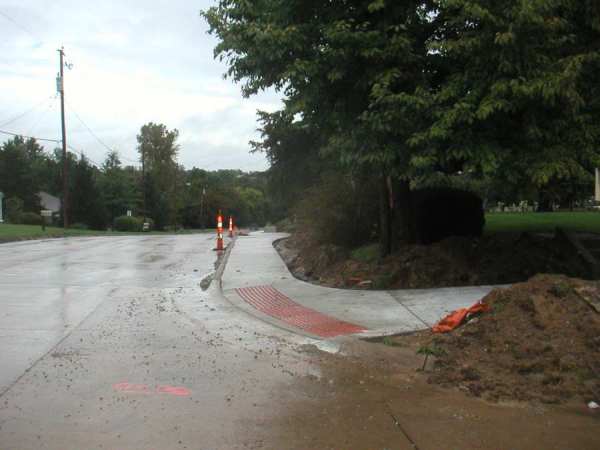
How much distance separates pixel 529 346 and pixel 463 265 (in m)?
5.17

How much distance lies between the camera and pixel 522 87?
8609 mm

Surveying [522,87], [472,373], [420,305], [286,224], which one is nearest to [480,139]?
[522,87]

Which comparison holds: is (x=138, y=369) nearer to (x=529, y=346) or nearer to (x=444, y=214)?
(x=529, y=346)

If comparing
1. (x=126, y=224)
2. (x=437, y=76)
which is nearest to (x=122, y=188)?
(x=126, y=224)

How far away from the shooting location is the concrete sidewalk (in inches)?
329

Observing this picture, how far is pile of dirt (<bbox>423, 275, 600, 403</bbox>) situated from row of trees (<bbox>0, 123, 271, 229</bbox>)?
191 feet

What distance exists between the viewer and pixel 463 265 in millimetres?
11492

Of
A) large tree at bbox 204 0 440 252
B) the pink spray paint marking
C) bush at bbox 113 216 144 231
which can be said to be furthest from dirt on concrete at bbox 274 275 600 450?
bush at bbox 113 216 144 231

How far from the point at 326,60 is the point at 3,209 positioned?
2918 inches

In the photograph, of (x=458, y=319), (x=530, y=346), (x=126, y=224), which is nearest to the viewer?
(x=530, y=346)

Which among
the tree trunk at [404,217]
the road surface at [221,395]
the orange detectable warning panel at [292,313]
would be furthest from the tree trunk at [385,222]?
the road surface at [221,395]

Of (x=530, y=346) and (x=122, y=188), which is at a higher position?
(x=122, y=188)

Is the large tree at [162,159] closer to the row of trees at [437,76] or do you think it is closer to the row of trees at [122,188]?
the row of trees at [122,188]

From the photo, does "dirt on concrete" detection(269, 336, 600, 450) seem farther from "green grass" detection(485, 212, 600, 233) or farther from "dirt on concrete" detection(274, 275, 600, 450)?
"green grass" detection(485, 212, 600, 233)
